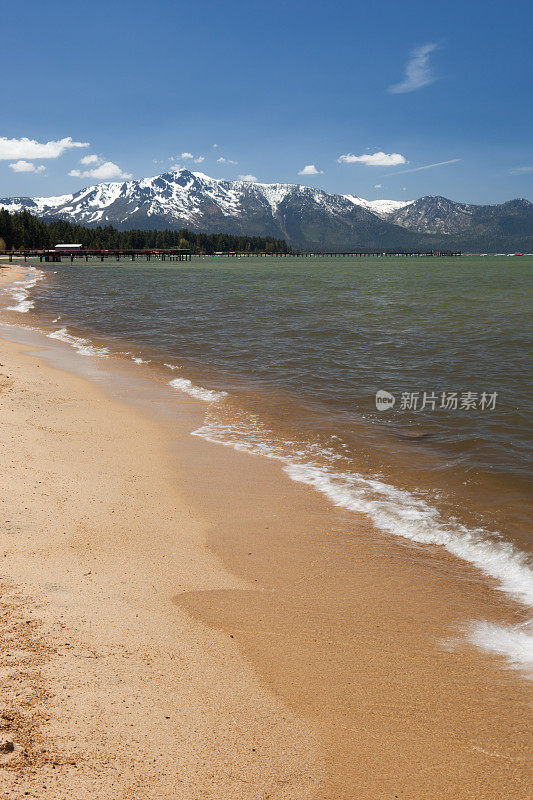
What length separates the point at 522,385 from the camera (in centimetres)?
1448

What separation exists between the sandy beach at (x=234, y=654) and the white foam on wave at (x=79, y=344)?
38.6 ft

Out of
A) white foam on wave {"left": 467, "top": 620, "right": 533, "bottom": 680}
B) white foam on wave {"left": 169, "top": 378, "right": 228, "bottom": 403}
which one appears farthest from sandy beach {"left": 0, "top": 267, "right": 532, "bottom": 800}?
white foam on wave {"left": 169, "top": 378, "right": 228, "bottom": 403}

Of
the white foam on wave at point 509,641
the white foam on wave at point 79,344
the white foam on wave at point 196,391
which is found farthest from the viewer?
the white foam on wave at point 79,344

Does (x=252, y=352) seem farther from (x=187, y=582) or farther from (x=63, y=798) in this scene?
(x=63, y=798)

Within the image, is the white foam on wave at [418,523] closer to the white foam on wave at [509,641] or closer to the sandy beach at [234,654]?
the white foam on wave at [509,641]

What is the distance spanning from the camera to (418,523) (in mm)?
6781

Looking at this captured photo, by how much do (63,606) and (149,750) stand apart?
1.67 meters

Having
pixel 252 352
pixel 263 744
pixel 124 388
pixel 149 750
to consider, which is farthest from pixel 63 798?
pixel 252 352

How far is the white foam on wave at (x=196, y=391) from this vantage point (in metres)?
13.2

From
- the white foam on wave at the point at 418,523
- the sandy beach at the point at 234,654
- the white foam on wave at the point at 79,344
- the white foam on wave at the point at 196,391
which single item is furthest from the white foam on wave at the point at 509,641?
the white foam on wave at the point at 79,344

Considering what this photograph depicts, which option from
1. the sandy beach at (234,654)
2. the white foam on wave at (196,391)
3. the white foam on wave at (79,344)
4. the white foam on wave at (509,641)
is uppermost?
the white foam on wave at (79,344)

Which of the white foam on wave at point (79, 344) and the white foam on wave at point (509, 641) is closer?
the white foam on wave at point (509, 641)

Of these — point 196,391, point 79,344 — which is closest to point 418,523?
point 196,391

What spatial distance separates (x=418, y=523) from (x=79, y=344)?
57.0 ft
